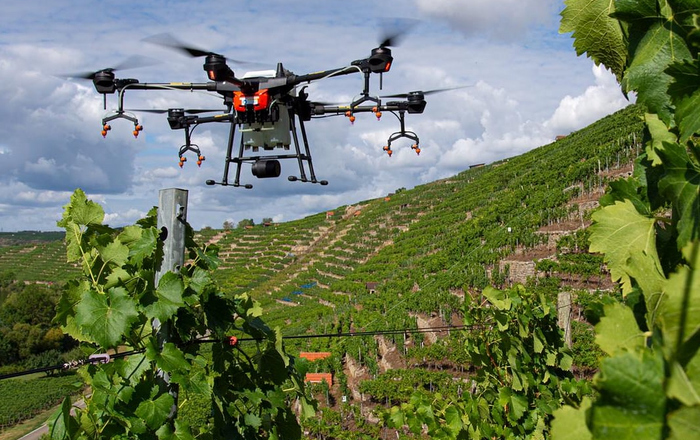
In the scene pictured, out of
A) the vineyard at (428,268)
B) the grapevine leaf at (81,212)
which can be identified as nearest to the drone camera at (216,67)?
the vineyard at (428,268)

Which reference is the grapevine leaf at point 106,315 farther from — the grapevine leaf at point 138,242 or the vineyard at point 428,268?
the vineyard at point 428,268

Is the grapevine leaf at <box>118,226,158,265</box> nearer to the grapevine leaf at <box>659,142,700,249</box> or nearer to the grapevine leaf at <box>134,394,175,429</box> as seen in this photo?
the grapevine leaf at <box>134,394,175,429</box>

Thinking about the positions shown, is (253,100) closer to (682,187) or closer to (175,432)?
(175,432)

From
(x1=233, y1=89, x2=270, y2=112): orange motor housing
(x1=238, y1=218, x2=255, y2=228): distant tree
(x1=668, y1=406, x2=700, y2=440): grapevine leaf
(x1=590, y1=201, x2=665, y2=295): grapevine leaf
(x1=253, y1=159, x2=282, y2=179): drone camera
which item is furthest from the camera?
(x1=238, y1=218, x2=255, y2=228): distant tree

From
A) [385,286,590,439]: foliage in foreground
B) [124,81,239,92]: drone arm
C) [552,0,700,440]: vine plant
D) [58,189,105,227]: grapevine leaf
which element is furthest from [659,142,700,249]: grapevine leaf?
[124,81,239,92]: drone arm

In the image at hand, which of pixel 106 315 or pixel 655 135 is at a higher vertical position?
pixel 655 135

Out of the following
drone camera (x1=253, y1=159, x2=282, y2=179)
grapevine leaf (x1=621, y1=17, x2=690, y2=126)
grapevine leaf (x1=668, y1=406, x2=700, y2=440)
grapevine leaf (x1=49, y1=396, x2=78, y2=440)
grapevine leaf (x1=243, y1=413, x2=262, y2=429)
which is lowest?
grapevine leaf (x1=243, y1=413, x2=262, y2=429)

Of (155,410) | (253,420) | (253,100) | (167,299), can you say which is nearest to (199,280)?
(167,299)
